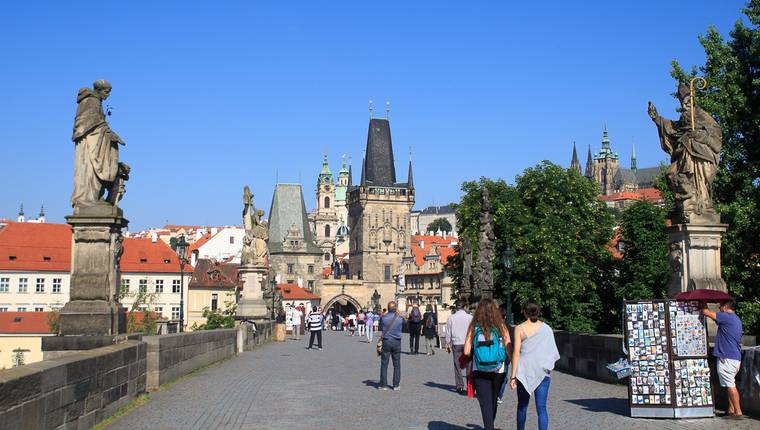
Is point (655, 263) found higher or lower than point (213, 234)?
lower

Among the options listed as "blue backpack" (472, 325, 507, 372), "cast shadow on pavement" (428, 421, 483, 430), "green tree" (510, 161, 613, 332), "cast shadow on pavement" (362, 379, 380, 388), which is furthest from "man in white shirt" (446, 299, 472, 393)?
"green tree" (510, 161, 613, 332)

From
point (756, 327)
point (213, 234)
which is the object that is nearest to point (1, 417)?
point (756, 327)

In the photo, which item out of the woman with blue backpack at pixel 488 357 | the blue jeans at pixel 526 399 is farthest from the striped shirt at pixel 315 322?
the blue jeans at pixel 526 399

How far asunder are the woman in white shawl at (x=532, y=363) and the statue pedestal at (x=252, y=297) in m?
25.2

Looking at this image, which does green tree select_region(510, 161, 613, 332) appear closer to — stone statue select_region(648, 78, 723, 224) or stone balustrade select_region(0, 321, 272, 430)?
stone balustrade select_region(0, 321, 272, 430)

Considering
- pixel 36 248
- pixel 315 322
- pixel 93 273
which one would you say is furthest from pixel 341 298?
pixel 93 273

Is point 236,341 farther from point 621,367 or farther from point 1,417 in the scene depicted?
point 1,417

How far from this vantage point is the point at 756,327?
27.0 m

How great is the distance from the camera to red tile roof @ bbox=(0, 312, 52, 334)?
5097 cm

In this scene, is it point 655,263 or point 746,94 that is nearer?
point 746,94

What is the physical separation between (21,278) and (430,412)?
73.0m

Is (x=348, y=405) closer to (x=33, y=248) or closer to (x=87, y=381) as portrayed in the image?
(x=87, y=381)

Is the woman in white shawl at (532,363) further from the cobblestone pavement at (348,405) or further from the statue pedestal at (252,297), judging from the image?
the statue pedestal at (252,297)

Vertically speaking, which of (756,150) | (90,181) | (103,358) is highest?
(756,150)
